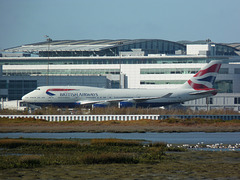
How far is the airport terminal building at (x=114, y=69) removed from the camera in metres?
134

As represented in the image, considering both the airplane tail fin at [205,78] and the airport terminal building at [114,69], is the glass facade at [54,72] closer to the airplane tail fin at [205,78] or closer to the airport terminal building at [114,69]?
the airport terminal building at [114,69]

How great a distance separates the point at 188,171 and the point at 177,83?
10970 centimetres

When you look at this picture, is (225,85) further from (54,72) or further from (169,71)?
(54,72)

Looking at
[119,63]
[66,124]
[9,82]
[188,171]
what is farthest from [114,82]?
[188,171]

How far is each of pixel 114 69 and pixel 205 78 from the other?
1447 inches

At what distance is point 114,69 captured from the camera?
143250mm

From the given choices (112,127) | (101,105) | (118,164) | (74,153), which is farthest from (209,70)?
(118,164)

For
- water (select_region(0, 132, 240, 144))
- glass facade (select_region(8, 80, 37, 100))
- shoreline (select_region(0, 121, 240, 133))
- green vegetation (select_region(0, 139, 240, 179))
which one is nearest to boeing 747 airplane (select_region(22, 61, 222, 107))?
glass facade (select_region(8, 80, 37, 100))

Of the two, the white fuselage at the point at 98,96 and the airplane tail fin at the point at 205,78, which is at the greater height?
the airplane tail fin at the point at 205,78

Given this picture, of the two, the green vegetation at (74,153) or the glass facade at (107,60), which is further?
the glass facade at (107,60)

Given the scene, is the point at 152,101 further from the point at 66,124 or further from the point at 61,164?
the point at 61,164

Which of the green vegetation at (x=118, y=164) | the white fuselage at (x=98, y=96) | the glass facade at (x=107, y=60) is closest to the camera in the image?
the green vegetation at (x=118, y=164)

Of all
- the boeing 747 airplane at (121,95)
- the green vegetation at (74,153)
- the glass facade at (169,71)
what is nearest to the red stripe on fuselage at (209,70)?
the boeing 747 airplane at (121,95)

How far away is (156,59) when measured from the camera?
14462 centimetres
